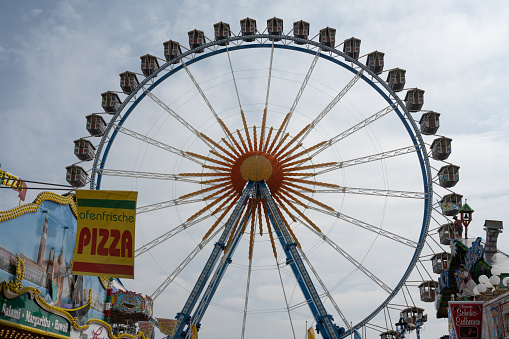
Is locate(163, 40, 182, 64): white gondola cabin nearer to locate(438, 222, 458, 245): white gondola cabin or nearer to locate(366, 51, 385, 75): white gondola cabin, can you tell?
locate(366, 51, 385, 75): white gondola cabin

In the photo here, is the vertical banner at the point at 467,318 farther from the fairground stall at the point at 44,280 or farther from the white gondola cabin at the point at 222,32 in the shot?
→ the white gondola cabin at the point at 222,32

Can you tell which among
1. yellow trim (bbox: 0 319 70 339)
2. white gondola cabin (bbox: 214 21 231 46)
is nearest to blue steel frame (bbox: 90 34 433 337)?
white gondola cabin (bbox: 214 21 231 46)

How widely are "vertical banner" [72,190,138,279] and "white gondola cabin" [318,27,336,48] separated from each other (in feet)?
44.2

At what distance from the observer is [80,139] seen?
22.5 metres

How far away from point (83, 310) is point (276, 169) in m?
8.48

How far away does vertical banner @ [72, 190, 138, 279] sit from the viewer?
11.8 m

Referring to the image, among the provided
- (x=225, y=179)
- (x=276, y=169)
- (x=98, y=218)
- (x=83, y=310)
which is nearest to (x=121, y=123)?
(x=225, y=179)

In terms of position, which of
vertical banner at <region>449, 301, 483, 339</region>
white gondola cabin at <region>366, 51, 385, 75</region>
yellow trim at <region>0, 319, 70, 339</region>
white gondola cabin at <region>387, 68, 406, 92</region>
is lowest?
yellow trim at <region>0, 319, 70, 339</region>

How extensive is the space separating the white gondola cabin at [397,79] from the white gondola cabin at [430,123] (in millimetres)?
1529

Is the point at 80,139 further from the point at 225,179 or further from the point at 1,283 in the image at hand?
the point at 1,283

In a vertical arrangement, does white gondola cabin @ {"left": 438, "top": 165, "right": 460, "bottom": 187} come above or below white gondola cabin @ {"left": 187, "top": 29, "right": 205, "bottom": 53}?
below

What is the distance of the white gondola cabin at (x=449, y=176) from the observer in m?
21.4

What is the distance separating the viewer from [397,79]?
883 inches

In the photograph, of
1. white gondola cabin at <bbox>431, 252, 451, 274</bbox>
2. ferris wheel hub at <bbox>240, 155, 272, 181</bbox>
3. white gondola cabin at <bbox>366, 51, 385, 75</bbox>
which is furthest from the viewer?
white gondola cabin at <bbox>366, 51, 385, 75</bbox>
